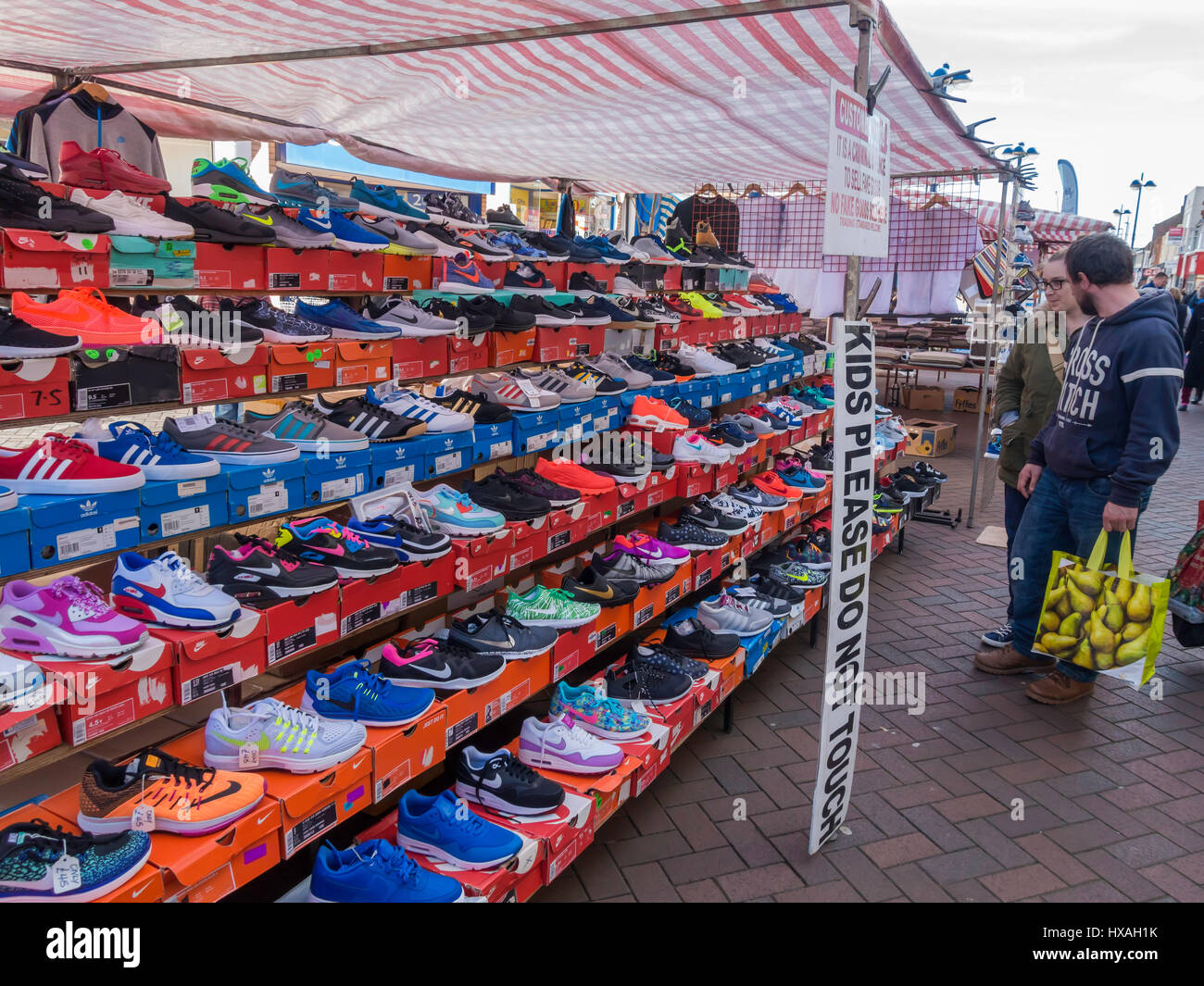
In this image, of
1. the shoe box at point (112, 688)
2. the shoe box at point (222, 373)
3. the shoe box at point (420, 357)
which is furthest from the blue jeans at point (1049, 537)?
the shoe box at point (112, 688)

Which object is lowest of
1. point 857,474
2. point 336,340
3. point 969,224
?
point 857,474

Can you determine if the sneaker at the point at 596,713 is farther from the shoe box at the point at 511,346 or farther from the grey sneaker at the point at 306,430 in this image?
the shoe box at the point at 511,346

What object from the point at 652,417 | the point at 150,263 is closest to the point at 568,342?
the point at 652,417

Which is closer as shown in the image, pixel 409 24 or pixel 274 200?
pixel 274 200

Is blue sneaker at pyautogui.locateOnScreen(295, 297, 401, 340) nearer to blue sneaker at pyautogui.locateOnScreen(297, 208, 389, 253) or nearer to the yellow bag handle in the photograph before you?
blue sneaker at pyautogui.locateOnScreen(297, 208, 389, 253)

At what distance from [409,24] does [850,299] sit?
2260 mm

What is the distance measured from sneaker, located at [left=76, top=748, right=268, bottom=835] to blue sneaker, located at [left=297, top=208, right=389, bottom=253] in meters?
2.10

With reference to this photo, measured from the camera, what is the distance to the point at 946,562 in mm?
6832

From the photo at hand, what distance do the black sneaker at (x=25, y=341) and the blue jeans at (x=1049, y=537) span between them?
433 cm

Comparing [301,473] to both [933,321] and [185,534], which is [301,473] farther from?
[933,321]

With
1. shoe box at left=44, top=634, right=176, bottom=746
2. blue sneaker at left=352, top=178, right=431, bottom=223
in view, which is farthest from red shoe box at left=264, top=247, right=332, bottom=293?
shoe box at left=44, top=634, right=176, bottom=746

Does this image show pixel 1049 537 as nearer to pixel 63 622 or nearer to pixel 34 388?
pixel 63 622

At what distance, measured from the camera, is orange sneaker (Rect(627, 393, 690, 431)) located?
4684mm
